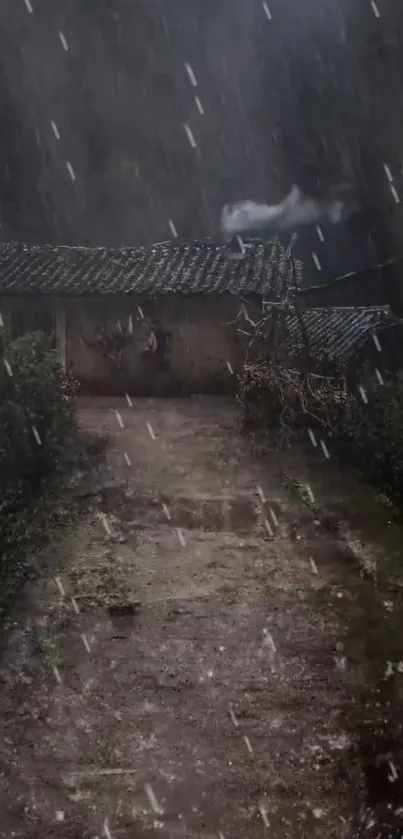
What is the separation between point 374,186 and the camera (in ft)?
20.3

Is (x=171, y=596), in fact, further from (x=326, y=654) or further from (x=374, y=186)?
(x=374, y=186)

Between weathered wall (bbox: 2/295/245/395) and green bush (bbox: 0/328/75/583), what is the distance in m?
1.54

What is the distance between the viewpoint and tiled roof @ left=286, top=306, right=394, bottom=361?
577 centimetres

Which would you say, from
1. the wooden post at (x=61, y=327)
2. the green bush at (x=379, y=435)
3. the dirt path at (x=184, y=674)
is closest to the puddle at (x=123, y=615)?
the dirt path at (x=184, y=674)

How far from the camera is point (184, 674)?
291cm

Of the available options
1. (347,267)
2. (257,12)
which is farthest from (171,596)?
(257,12)

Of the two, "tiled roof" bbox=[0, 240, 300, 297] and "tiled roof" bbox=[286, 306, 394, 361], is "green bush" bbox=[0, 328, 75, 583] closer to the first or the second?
"tiled roof" bbox=[0, 240, 300, 297]

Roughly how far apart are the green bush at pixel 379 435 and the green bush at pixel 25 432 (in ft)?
A: 6.92

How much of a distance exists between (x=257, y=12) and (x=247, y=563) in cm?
730

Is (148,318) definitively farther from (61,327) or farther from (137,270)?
(61,327)

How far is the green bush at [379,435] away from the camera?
406cm

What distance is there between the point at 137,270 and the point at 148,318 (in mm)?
735

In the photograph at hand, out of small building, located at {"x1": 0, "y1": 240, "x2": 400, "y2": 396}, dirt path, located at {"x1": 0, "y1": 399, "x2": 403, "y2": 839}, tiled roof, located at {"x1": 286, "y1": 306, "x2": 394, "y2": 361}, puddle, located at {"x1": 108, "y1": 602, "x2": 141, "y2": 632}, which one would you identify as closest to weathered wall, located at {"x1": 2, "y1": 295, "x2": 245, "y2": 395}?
small building, located at {"x1": 0, "y1": 240, "x2": 400, "y2": 396}

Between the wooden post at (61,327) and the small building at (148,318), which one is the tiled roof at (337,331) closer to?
the small building at (148,318)
